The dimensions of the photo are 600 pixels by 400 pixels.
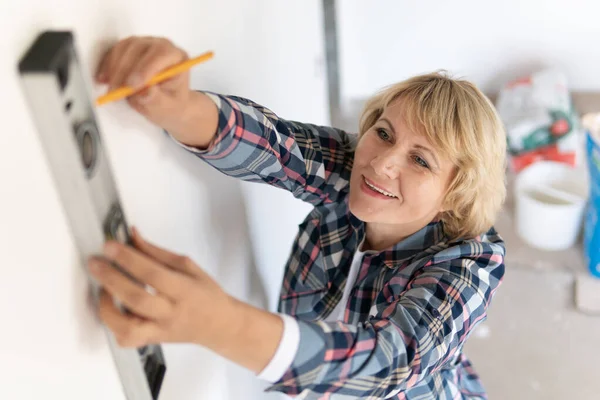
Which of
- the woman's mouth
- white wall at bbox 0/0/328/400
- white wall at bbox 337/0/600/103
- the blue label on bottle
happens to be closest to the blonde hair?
the woman's mouth

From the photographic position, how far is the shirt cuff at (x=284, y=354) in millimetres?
493

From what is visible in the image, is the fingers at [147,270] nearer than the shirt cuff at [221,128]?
Yes

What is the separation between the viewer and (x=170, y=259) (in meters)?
0.45

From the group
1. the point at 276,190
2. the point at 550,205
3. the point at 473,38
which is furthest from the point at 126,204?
the point at 473,38

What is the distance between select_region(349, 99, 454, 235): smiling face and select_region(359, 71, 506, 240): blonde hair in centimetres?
2

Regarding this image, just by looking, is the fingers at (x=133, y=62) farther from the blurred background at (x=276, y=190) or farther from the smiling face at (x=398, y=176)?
the smiling face at (x=398, y=176)

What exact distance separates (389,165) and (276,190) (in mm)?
349

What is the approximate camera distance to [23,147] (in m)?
0.35

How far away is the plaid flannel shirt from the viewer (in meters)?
0.55

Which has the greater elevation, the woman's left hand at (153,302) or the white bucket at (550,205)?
the woman's left hand at (153,302)

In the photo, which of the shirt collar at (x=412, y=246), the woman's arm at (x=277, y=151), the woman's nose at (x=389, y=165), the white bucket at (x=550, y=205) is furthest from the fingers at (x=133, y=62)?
the white bucket at (x=550, y=205)

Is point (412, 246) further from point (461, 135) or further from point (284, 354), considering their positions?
point (284, 354)

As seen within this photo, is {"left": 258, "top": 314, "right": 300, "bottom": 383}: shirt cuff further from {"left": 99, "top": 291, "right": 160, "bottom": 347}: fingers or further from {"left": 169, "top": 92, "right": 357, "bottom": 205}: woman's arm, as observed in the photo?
{"left": 169, "top": 92, "right": 357, "bottom": 205}: woman's arm

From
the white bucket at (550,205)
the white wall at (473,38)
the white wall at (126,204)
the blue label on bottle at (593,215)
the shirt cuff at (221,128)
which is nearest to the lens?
the white wall at (126,204)
